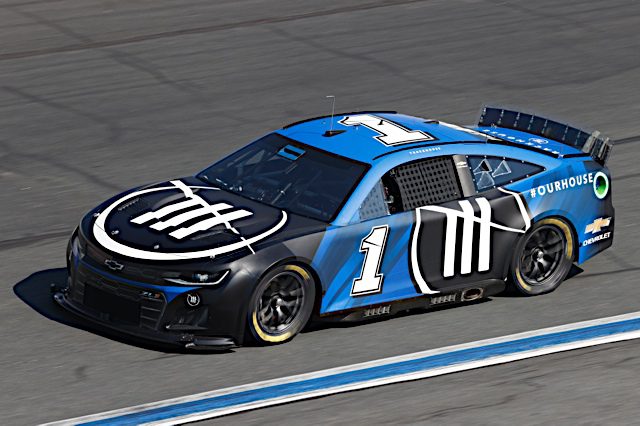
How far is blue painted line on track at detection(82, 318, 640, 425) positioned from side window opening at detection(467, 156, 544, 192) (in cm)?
132

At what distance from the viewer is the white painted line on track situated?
7.80m

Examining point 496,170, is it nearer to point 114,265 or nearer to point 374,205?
point 374,205

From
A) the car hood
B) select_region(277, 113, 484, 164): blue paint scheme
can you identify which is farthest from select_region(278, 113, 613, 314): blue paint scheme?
the car hood

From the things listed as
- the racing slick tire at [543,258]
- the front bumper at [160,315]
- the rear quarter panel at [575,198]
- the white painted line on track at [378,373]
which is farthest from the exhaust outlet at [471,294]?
the front bumper at [160,315]

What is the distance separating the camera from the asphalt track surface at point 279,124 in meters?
8.18

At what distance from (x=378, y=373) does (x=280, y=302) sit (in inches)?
32.7

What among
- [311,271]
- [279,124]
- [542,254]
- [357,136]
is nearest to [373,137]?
[357,136]

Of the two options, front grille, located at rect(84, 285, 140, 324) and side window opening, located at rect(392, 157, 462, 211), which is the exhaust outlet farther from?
front grille, located at rect(84, 285, 140, 324)

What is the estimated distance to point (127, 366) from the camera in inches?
333

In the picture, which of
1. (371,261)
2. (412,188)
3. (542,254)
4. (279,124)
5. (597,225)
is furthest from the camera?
(279,124)

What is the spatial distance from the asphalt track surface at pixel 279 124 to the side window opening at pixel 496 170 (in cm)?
90

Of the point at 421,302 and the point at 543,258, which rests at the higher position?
the point at 543,258

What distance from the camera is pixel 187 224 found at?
8.91 m

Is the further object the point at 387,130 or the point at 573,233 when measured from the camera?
the point at 573,233
